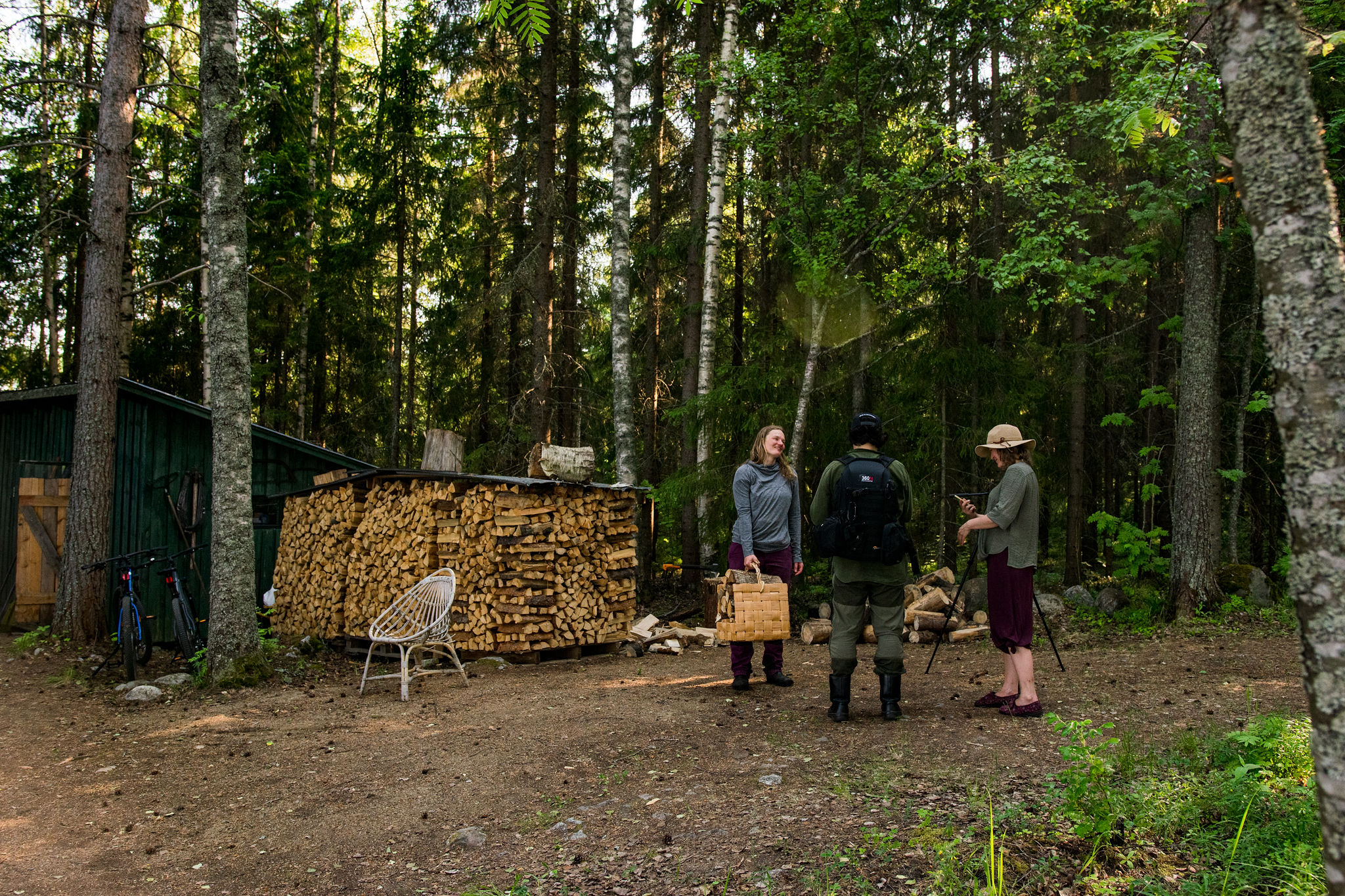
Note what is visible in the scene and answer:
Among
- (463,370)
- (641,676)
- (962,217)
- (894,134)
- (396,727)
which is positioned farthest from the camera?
(463,370)

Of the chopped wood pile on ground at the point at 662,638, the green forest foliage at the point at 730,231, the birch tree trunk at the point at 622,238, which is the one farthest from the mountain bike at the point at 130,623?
the birch tree trunk at the point at 622,238

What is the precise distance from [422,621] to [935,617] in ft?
19.4

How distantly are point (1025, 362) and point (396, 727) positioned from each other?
9.96 m

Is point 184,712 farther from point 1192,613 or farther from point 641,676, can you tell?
point 1192,613

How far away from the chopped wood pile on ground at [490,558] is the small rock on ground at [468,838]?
4.57 m

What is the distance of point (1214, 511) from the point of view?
9.27 metres

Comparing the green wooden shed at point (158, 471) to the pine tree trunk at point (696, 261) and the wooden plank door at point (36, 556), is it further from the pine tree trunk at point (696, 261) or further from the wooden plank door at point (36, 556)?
the pine tree trunk at point (696, 261)

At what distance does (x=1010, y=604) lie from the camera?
553cm

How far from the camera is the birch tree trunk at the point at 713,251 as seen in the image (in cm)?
1245

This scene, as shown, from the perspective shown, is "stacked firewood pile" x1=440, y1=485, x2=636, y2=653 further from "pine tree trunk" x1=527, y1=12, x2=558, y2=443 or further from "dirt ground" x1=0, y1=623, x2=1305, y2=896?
"pine tree trunk" x1=527, y1=12, x2=558, y2=443

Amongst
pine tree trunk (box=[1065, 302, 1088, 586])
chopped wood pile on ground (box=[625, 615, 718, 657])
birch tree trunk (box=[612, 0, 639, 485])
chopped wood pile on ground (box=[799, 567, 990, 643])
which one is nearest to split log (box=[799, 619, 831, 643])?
chopped wood pile on ground (box=[799, 567, 990, 643])

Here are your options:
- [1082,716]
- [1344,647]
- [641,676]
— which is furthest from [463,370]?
[1344,647]

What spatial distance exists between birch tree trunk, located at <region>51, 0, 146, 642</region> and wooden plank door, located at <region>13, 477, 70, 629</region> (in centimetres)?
212

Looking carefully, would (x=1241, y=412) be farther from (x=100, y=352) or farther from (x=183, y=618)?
(x=100, y=352)
